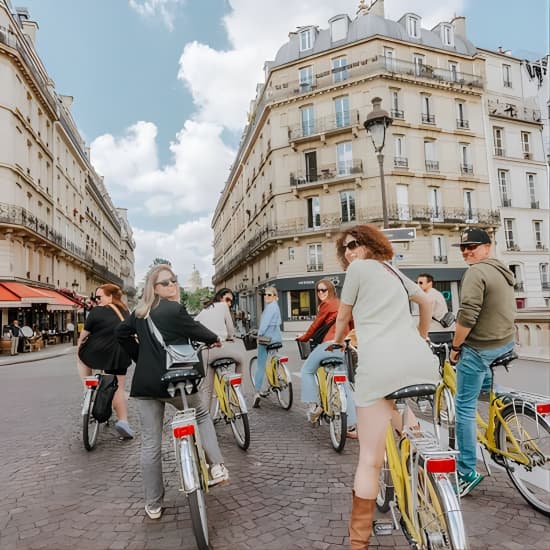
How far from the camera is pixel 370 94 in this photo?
2931 centimetres

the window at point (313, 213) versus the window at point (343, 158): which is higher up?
the window at point (343, 158)

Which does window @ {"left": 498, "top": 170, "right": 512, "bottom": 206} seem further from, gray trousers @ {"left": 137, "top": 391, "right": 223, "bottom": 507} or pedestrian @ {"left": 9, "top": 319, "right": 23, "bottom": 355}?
gray trousers @ {"left": 137, "top": 391, "right": 223, "bottom": 507}

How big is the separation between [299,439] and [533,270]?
3268cm

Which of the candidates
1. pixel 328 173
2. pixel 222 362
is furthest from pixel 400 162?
pixel 222 362

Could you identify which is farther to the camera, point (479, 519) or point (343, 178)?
point (343, 178)

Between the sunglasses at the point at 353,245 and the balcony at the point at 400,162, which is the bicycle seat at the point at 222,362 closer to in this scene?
the sunglasses at the point at 353,245

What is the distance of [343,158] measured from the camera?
30.5 metres

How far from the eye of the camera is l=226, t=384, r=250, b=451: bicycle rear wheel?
15.0ft

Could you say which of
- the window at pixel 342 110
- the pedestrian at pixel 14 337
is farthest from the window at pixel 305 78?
the pedestrian at pixel 14 337

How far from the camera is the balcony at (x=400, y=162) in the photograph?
29.6 meters

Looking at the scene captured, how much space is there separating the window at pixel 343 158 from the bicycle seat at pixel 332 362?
2671 centimetres

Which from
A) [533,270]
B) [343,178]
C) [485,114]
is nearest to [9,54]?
[343,178]

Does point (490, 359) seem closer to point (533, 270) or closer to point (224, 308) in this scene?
point (224, 308)

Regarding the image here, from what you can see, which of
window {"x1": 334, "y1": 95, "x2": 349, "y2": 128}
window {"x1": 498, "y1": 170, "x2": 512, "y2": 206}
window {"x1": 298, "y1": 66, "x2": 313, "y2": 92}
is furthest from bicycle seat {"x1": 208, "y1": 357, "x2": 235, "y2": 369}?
window {"x1": 498, "y1": 170, "x2": 512, "y2": 206}
